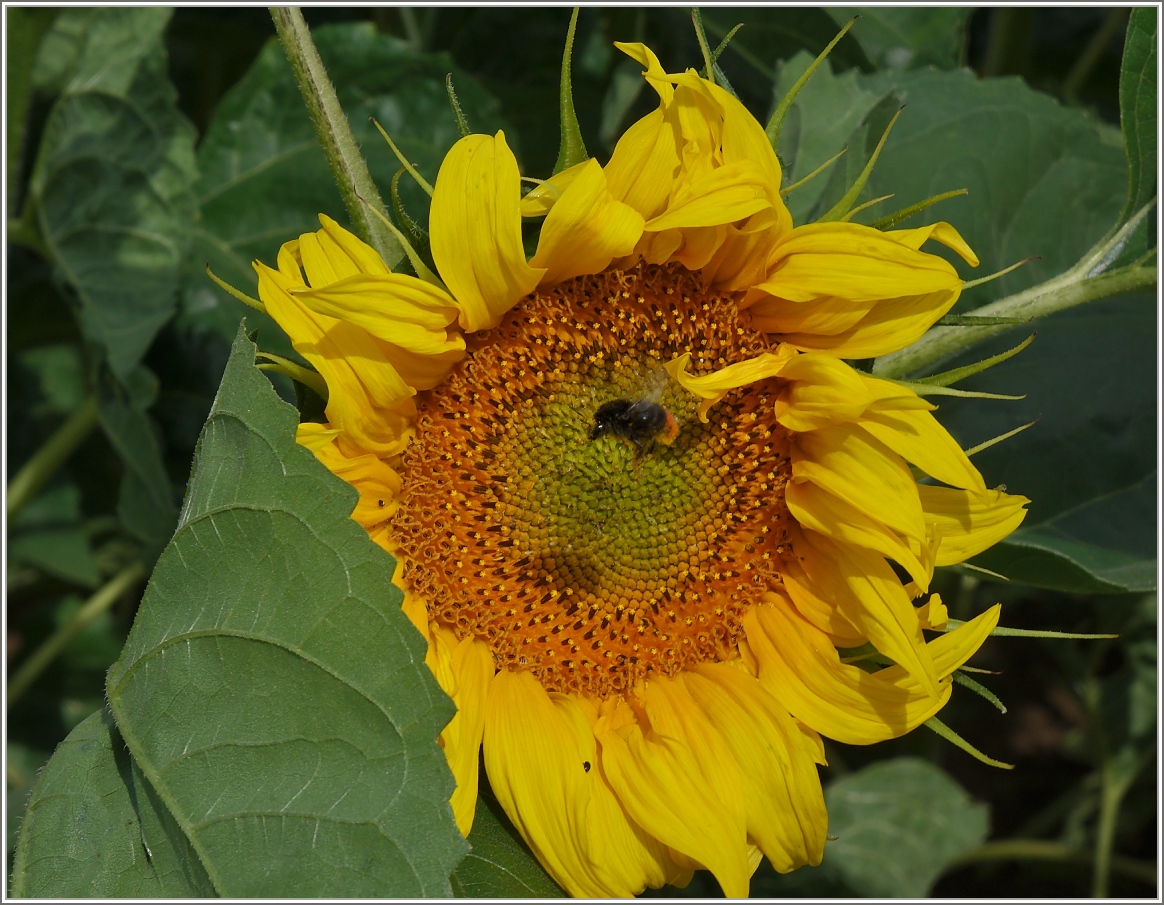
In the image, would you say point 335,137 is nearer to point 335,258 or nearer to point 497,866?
point 335,258

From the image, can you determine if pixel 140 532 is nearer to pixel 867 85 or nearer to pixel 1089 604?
pixel 867 85

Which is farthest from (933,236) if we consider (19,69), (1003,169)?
(19,69)

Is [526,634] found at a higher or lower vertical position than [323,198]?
lower

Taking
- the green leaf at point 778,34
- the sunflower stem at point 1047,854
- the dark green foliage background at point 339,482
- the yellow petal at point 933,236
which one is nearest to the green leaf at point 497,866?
the dark green foliage background at point 339,482

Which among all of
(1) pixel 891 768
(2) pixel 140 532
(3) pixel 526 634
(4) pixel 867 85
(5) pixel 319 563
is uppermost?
(4) pixel 867 85

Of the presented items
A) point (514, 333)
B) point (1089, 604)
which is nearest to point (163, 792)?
point (514, 333)

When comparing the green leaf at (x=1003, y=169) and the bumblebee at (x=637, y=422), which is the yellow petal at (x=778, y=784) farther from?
the green leaf at (x=1003, y=169)
